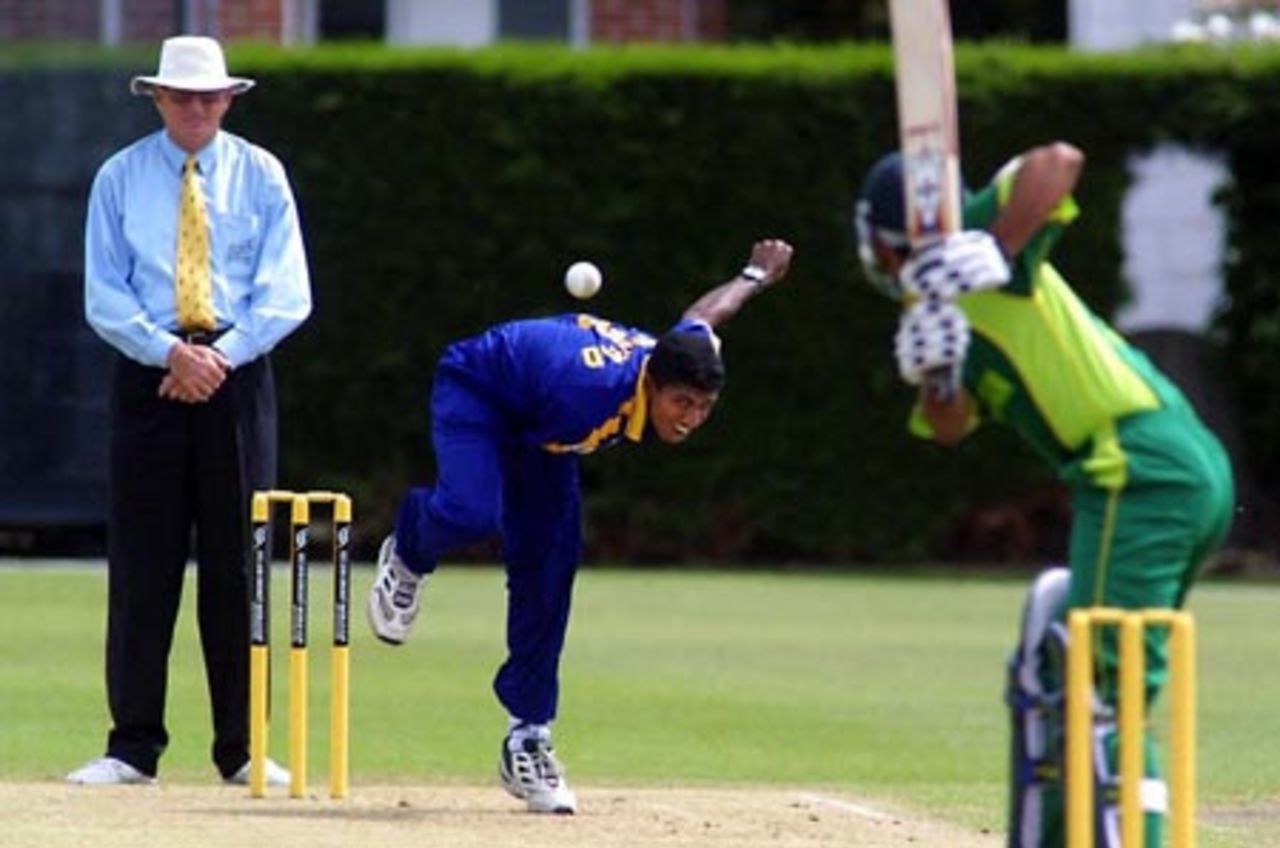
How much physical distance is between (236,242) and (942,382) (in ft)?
12.2

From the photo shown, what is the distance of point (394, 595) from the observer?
1000 cm

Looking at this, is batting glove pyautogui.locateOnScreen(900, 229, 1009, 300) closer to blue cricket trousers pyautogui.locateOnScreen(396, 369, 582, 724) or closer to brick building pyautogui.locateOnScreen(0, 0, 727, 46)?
blue cricket trousers pyautogui.locateOnScreen(396, 369, 582, 724)

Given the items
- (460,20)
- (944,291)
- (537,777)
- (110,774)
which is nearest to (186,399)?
(110,774)

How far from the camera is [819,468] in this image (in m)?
22.1

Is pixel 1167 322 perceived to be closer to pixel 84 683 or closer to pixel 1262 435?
pixel 1262 435

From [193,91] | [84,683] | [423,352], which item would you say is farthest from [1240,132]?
[193,91]

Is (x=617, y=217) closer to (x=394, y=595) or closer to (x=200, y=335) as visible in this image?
(x=200, y=335)

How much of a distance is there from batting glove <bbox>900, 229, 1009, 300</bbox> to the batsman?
Result: 15mm

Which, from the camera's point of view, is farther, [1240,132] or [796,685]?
[1240,132]

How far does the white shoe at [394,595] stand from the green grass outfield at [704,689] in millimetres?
896

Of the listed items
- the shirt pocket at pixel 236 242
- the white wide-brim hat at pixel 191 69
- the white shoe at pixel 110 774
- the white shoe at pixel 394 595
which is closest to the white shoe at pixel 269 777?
the white shoe at pixel 110 774

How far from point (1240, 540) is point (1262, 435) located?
72cm

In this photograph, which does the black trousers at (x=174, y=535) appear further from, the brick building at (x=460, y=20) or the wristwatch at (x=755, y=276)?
→ the brick building at (x=460, y=20)

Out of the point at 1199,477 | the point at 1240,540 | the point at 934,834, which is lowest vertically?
the point at 1240,540
